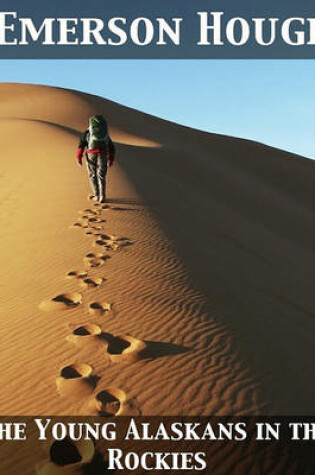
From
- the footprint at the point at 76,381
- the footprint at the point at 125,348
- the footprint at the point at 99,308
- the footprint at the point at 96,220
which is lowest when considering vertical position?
the footprint at the point at 76,381

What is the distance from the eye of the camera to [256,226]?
1179 cm

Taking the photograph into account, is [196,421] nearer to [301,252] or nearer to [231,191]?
[301,252]

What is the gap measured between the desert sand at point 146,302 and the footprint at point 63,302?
0.02 m

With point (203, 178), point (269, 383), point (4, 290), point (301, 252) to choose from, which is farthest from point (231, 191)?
point (269, 383)

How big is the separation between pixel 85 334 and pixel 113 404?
44.9 inches

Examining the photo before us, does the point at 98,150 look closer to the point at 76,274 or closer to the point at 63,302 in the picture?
the point at 76,274

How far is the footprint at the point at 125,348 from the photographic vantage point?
12.6 feet

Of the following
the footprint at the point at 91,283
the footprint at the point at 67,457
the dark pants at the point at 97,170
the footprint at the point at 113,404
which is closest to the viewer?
the footprint at the point at 67,457

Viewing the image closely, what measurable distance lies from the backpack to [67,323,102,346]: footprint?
5.77m

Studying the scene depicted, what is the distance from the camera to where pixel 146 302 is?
16.4 ft

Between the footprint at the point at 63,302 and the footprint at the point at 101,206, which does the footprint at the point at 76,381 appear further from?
the footprint at the point at 101,206

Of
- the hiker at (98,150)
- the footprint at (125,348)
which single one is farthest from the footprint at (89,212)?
the footprint at (125,348)

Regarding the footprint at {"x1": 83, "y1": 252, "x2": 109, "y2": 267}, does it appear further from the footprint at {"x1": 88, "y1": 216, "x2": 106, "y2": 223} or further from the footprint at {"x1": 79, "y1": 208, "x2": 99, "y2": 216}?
the footprint at {"x1": 79, "y1": 208, "x2": 99, "y2": 216}

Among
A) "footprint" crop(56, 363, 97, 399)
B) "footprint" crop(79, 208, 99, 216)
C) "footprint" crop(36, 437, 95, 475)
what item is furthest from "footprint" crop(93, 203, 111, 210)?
"footprint" crop(36, 437, 95, 475)
